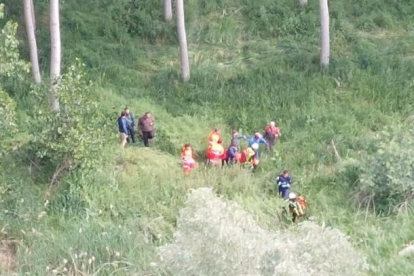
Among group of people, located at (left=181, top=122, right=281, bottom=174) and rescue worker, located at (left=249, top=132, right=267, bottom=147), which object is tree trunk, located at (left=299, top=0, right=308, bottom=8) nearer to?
group of people, located at (left=181, top=122, right=281, bottom=174)

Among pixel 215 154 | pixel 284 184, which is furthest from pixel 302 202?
pixel 215 154

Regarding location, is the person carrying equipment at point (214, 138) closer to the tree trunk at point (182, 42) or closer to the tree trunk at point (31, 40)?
the tree trunk at point (182, 42)

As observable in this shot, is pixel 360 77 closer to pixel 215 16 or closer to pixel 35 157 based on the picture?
pixel 215 16

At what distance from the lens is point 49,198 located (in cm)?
1595

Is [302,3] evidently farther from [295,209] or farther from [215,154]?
[295,209]

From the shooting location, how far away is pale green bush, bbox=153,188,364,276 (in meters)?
8.80

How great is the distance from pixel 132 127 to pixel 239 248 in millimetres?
9878

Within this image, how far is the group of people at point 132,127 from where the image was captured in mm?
18141

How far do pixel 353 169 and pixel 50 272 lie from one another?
655 cm

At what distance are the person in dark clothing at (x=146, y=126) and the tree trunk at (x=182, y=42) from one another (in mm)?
3502

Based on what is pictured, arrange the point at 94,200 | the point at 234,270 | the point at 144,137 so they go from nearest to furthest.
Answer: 1. the point at 234,270
2. the point at 94,200
3. the point at 144,137

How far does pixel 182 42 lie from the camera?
2141cm

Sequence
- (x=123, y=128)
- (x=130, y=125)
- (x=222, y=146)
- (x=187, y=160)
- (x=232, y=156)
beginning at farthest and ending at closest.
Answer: (x=130, y=125) < (x=123, y=128) < (x=222, y=146) < (x=232, y=156) < (x=187, y=160)

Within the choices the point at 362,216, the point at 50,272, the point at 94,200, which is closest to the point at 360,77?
the point at 362,216
